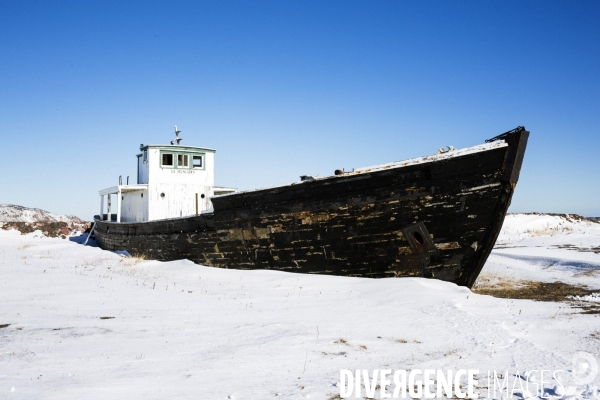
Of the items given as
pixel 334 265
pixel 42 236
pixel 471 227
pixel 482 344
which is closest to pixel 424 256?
pixel 471 227

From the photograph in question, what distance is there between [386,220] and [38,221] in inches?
1199

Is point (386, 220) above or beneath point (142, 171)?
beneath

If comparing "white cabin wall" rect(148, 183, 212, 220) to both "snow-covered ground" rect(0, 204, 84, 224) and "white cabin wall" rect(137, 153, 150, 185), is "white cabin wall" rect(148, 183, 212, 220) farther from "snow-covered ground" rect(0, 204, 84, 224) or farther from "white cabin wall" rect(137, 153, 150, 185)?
"snow-covered ground" rect(0, 204, 84, 224)

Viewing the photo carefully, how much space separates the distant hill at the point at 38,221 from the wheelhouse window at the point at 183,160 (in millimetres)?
13466

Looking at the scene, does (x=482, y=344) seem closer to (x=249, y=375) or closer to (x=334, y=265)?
(x=249, y=375)

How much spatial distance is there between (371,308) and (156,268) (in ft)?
22.4

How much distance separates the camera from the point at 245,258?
10.9m

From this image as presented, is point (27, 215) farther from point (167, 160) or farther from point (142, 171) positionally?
point (167, 160)

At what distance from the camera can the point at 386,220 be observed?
29.3 feet

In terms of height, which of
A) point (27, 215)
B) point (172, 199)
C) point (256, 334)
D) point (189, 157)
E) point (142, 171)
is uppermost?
point (27, 215)

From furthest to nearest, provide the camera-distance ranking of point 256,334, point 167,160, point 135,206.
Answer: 1. point 135,206
2. point 167,160
3. point 256,334

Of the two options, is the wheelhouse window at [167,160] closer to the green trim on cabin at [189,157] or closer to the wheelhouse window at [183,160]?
the green trim on cabin at [189,157]

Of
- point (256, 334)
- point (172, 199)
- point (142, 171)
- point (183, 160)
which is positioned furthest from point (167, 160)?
point (256, 334)

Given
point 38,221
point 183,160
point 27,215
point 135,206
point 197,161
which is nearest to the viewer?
point 183,160
